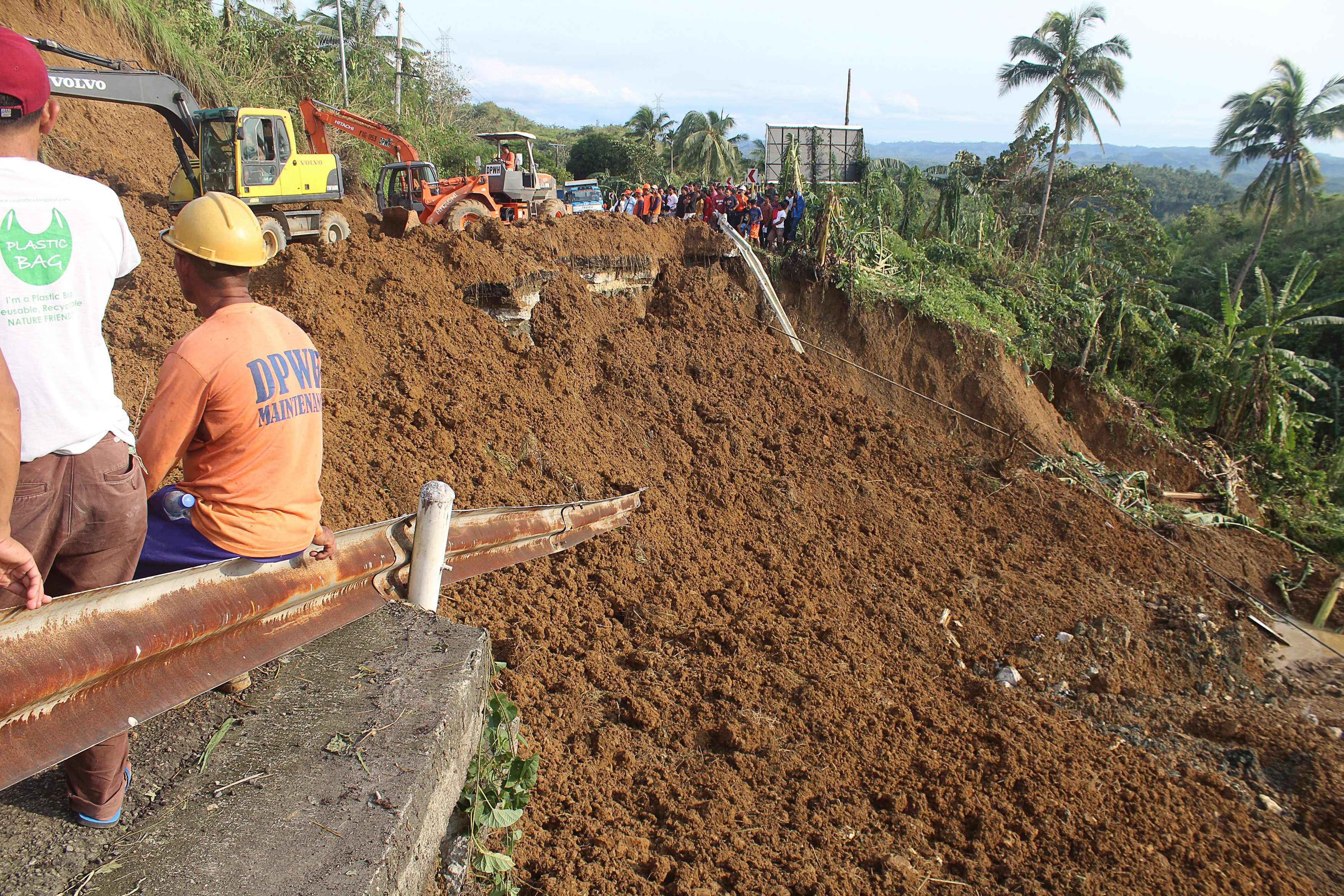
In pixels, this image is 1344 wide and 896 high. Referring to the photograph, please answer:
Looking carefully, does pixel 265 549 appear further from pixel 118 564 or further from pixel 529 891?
pixel 529 891

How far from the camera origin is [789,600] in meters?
6.25

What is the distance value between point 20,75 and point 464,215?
10550mm

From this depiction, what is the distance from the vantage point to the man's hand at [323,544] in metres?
2.71

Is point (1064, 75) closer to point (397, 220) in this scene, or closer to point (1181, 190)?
point (397, 220)

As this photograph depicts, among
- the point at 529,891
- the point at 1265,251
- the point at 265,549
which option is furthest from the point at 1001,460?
the point at 1265,251

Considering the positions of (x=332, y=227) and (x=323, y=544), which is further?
(x=332, y=227)

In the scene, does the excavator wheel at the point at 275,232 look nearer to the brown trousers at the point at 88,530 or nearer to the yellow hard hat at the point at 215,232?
the yellow hard hat at the point at 215,232

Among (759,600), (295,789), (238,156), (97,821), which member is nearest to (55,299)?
(97,821)

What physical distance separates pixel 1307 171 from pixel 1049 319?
22502mm

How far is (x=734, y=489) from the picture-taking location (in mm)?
7594

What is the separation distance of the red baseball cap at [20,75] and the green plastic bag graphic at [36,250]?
26 centimetres

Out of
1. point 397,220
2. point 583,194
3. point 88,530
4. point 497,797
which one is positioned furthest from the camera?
point 583,194

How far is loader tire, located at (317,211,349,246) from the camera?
11250 millimetres

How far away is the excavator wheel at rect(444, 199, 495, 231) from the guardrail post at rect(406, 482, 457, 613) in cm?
941
